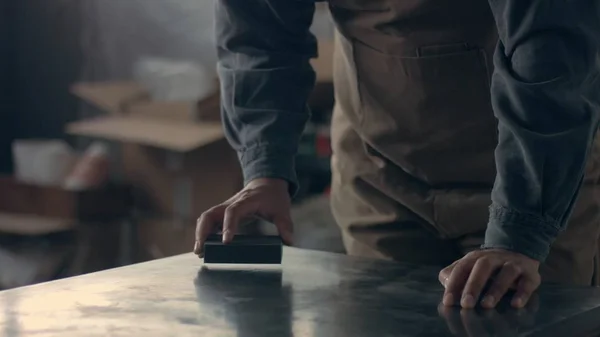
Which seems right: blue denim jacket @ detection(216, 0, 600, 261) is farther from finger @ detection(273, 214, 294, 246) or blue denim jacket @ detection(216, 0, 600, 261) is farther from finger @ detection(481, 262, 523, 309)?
finger @ detection(273, 214, 294, 246)

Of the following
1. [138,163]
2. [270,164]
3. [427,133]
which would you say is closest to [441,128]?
[427,133]

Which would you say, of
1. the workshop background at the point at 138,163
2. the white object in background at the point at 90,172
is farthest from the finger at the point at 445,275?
the white object in background at the point at 90,172

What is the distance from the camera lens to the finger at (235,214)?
1.01m

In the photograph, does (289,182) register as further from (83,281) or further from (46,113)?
(46,113)

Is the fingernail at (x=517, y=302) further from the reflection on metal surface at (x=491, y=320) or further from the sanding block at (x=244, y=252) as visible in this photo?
the sanding block at (x=244, y=252)

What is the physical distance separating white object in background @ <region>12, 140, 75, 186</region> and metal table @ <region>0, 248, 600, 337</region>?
1.55 metres

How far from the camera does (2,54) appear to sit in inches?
114

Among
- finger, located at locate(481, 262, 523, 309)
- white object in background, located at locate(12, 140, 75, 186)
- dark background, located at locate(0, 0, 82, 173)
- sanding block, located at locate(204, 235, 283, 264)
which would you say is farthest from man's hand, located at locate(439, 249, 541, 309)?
A: dark background, located at locate(0, 0, 82, 173)

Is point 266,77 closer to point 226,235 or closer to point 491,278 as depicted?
point 226,235

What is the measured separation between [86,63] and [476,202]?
2.07 meters

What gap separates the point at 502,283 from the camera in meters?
0.82

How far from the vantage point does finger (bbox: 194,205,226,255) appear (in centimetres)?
104

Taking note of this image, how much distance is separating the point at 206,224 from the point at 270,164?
14 cm

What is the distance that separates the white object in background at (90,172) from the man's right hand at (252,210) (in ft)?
4.21
